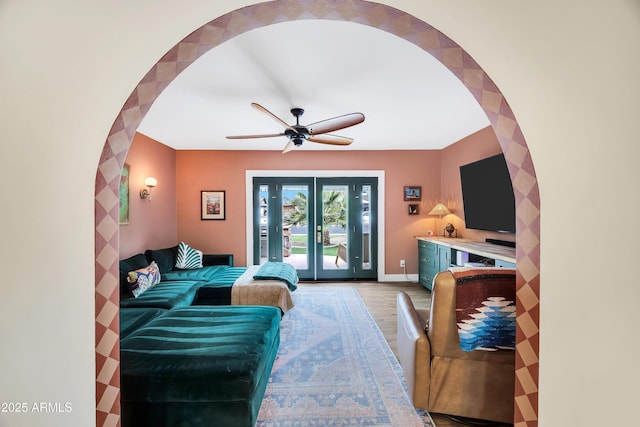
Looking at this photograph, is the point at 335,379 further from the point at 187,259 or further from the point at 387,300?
the point at 187,259

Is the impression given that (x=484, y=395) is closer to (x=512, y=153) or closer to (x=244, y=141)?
(x=512, y=153)

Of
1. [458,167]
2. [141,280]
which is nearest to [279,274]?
[141,280]

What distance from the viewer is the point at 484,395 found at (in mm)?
1616

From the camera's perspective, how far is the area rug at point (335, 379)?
1.77 meters

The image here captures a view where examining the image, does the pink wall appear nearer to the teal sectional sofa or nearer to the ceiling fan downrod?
the ceiling fan downrod

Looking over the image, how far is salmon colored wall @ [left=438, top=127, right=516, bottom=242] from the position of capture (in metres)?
3.79

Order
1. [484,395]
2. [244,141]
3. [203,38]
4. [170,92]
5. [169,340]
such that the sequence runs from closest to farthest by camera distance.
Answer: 1. [203,38]
2. [484,395]
3. [169,340]
4. [170,92]
5. [244,141]

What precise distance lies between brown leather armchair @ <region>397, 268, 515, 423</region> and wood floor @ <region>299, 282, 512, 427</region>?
23 cm

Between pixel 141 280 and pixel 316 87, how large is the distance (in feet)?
9.21

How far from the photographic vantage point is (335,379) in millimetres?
2158
